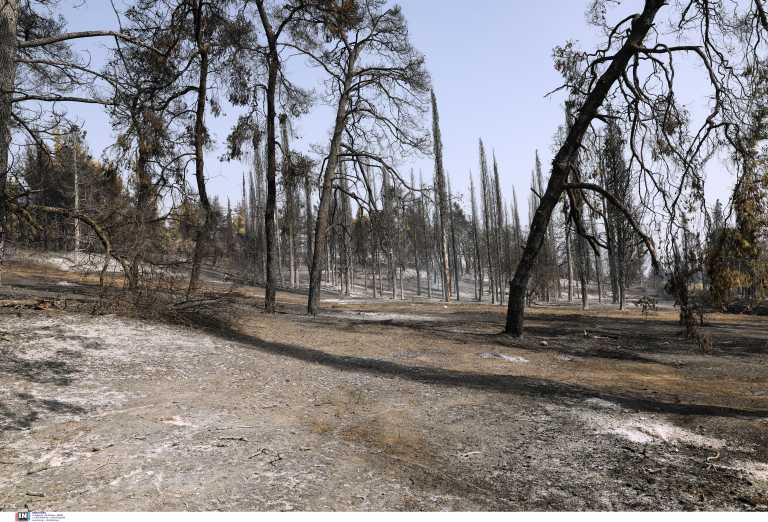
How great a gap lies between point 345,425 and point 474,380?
9.52ft

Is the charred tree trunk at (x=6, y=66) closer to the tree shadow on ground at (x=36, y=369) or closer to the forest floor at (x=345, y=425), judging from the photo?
the tree shadow on ground at (x=36, y=369)

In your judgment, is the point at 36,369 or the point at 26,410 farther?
the point at 36,369

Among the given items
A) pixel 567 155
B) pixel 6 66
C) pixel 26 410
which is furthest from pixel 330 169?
pixel 26 410

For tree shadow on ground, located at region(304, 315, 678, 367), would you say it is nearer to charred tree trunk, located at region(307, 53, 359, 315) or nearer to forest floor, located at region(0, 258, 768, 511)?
forest floor, located at region(0, 258, 768, 511)

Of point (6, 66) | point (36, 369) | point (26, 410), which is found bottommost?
point (26, 410)

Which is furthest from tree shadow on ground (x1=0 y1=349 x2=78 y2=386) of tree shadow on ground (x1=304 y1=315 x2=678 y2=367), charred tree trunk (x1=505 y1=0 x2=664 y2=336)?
charred tree trunk (x1=505 y1=0 x2=664 y2=336)

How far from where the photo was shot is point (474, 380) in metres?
7.57

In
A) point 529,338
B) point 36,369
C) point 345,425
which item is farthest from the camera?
point 529,338

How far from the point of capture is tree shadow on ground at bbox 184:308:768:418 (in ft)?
20.1

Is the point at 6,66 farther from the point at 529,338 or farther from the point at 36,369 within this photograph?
the point at 529,338

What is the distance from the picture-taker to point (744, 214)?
20.3ft

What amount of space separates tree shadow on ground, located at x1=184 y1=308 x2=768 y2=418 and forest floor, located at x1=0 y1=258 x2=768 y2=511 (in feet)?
0.16

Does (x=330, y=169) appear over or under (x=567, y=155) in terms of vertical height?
over

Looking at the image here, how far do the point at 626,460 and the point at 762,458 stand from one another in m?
1.20
